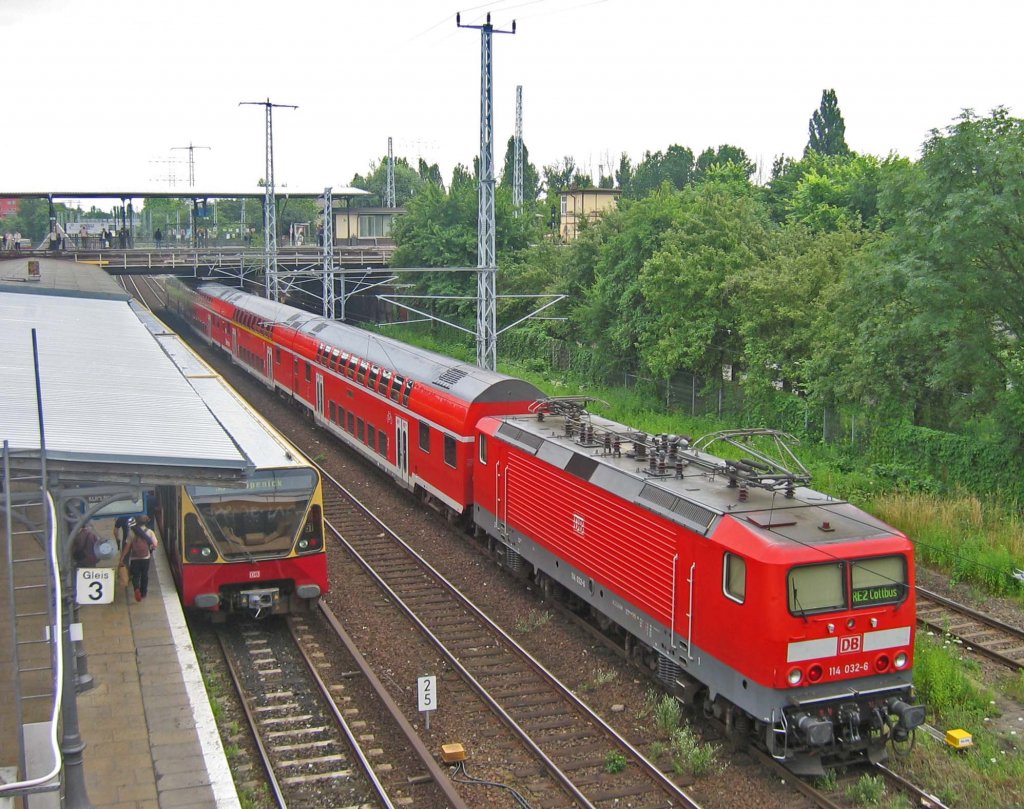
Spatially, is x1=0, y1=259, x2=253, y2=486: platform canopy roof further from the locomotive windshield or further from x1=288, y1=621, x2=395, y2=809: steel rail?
the locomotive windshield

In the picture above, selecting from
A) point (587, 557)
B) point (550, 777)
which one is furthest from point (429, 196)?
point (550, 777)

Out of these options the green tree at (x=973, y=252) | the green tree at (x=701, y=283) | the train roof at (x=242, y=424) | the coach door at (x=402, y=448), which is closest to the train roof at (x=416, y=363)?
the coach door at (x=402, y=448)

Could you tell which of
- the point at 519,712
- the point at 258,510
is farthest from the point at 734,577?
the point at 258,510

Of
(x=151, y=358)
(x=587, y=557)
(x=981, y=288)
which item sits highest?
(x=981, y=288)

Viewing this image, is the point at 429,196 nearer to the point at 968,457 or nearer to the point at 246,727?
the point at 968,457

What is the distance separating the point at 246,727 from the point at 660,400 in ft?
73.1

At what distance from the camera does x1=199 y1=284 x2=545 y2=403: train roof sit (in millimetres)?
19625

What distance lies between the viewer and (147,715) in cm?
1197

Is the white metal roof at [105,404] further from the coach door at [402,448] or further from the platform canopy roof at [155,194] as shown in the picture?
the platform canopy roof at [155,194]

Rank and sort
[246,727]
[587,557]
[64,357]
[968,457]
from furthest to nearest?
[968,457], [64,357], [587,557], [246,727]

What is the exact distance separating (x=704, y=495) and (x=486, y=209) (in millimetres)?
16649

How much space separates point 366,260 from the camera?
196 ft

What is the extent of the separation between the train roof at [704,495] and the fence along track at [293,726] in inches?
178

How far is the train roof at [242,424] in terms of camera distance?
1518 centimetres
